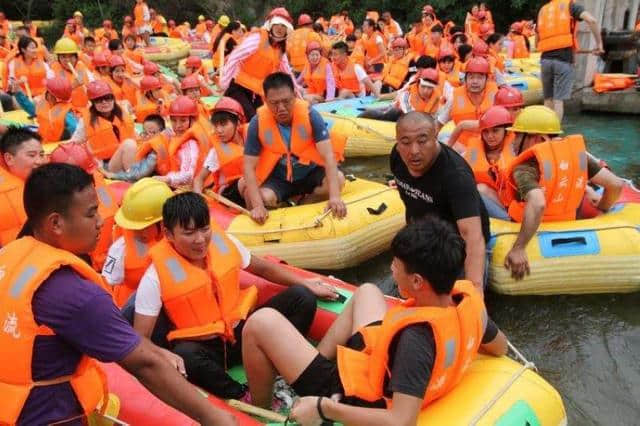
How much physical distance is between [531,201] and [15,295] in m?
2.96

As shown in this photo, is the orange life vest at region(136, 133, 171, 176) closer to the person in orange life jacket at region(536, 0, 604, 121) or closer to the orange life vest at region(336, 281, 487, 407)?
the orange life vest at region(336, 281, 487, 407)

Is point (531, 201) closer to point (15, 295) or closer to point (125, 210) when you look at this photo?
point (125, 210)

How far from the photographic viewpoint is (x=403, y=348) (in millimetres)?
2021

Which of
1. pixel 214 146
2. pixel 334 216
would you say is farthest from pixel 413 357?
pixel 214 146

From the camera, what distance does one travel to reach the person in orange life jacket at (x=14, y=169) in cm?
390

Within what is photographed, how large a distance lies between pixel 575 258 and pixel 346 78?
6456 mm

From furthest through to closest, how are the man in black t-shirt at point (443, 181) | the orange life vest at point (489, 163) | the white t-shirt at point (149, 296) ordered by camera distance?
the orange life vest at point (489, 163)
the man in black t-shirt at point (443, 181)
the white t-shirt at point (149, 296)

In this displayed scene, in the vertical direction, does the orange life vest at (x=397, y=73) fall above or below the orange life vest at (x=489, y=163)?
below

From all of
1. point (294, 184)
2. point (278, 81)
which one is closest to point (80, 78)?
point (294, 184)

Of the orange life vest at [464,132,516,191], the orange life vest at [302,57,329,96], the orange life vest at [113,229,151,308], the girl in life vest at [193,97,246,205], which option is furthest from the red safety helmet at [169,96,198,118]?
the orange life vest at [302,57,329,96]

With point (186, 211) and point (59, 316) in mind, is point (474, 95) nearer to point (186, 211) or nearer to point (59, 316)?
point (186, 211)

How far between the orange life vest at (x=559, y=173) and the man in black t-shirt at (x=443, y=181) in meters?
0.84

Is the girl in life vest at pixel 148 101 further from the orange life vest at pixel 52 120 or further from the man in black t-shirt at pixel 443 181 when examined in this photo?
the man in black t-shirt at pixel 443 181

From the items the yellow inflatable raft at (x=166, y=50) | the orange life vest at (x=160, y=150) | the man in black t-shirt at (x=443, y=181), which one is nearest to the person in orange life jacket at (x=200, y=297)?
the man in black t-shirt at (x=443, y=181)
